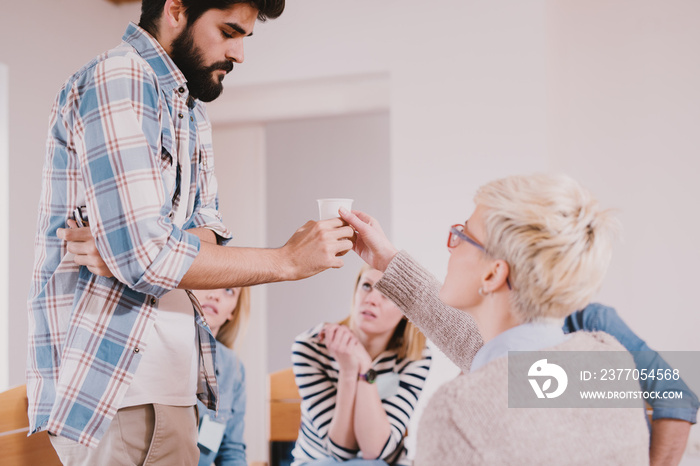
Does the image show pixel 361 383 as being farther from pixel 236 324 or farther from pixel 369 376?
pixel 236 324

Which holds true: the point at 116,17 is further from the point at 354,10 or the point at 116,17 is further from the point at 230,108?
the point at 354,10

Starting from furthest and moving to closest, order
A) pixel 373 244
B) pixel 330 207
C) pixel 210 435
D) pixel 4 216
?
pixel 4 216, pixel 210 435, pixel 373 244, pixel 330 207

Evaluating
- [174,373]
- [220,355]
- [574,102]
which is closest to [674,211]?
[574,102]

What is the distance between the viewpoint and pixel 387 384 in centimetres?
243

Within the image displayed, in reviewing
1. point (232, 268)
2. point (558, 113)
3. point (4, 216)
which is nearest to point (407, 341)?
point (232, 268)

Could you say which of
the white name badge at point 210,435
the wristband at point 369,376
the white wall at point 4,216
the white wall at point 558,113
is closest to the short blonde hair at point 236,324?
the white name badge at point 210,435

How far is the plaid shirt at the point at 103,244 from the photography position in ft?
3.62

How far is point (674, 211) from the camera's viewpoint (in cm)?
319

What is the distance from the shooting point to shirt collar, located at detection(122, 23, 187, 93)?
128 cm

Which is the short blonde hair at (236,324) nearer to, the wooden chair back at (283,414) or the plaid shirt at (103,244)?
the wooden chair back at (283,414)

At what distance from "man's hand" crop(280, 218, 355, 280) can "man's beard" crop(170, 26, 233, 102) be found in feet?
1.21

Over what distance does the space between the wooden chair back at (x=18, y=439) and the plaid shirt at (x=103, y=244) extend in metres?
0.64

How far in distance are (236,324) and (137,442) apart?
1624mm

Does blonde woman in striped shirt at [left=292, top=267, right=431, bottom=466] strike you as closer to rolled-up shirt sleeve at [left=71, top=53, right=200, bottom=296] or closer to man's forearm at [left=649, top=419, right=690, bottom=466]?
man's forearm at [left=649, top=419, right=690, bottom=466]
